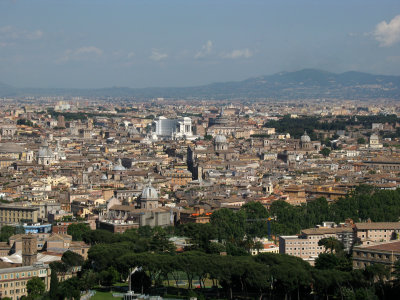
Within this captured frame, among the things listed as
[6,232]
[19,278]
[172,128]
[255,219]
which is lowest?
[172,128]

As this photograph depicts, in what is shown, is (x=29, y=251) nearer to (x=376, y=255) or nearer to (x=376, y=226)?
(x=376, y=255)

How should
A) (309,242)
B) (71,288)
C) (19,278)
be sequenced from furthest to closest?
(309,242) < (19,278) < (71,288)

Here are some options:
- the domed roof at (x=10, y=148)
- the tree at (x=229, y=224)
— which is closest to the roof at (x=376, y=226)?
the tree at (x=229, y=224)

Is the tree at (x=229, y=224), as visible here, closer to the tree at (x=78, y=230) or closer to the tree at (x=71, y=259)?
the tree at (x=78, y=230)

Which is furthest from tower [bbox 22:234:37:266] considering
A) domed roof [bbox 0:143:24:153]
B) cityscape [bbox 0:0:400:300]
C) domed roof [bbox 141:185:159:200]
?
domed roof [bbox 0:143:24:153]

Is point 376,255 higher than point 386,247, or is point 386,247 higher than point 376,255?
point 386,247

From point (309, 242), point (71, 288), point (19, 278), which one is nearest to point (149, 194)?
point (309, 242)

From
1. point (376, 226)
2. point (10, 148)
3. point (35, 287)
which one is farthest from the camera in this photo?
point (10, 148)
